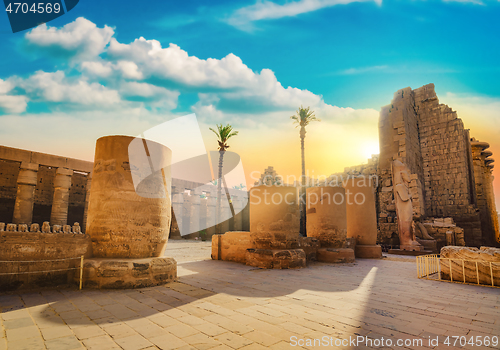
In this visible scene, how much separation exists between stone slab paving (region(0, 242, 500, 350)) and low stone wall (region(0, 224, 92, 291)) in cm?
35

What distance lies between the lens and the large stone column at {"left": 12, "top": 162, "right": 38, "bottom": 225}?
610 inches

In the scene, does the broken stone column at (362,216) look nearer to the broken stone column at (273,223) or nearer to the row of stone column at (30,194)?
the broken stone column at (273,223)

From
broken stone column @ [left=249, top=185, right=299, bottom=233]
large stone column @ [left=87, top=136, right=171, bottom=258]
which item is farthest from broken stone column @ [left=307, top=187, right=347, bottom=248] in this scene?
large stone column @ [left=87, top=136, right=171, bottom=258]

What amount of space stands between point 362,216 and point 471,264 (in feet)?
17.1

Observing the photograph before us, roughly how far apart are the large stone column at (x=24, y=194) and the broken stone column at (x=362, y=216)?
17350 millimetres

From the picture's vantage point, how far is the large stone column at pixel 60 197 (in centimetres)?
1672

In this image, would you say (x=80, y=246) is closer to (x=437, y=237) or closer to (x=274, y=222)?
(x=274, y=222)

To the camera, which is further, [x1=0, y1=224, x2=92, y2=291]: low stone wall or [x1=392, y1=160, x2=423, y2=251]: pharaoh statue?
[x1=392, y1=160, x2=423, y2=251]: pharaoh statue

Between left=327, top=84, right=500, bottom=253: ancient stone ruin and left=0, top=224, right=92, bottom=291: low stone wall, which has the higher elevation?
left=327, top=84, right=500, bottom=253: ancient stone ruin

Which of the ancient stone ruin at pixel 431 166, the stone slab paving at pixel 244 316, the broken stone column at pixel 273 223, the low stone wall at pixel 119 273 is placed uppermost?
the ancient stone ruin at pixel 431 166

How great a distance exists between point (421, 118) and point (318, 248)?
16.8 metres

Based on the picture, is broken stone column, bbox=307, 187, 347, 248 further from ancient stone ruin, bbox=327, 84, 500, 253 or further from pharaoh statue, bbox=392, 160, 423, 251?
ancient stone ruin, bbox=327, 84, 500, 253

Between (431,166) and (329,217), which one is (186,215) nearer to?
(329,217)

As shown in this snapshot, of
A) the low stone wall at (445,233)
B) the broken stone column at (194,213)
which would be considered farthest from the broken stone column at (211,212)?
the low stone wall at (445,233)
